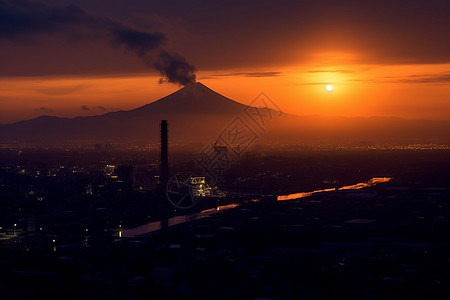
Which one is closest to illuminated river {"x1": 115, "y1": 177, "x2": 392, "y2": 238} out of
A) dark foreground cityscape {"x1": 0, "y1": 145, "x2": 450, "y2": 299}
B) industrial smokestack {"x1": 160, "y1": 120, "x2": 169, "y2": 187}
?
dark foreground cityscape {"x1": 0, "y1": 145, "x2": 450, "y2": 299}

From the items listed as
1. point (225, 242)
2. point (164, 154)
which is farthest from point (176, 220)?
point (164, 154)

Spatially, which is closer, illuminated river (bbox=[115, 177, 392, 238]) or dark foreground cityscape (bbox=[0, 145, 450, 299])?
dark foreground cityscape (bbox=[0, 145, 450, 299])

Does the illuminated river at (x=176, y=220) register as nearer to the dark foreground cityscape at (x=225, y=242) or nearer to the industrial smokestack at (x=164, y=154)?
the dark foreground cityscape at (x=225, y=242)

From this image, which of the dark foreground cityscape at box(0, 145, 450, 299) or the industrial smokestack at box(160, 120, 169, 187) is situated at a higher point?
the industrial smokestack at box(160, 120, 169, 187)

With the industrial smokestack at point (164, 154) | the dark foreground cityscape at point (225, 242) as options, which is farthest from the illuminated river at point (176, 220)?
the industrial smokestack at point (164, 154)

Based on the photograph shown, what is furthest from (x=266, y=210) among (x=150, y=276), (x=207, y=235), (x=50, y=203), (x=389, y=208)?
(x=150, y=276)

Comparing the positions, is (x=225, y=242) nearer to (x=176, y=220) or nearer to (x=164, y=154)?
(x=176, y=220)

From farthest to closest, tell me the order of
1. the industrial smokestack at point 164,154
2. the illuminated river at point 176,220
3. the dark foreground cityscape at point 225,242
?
the industrial smokestack at point 164,154
the illuminated river at point 176,220
the dark foreground cityscape at point 225,242

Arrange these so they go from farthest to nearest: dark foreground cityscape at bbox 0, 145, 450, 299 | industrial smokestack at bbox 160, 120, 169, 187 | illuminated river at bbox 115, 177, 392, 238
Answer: industrial smokestack at bbox 160, 120, 169, 187, illuminated river at bbox 115, 177, 392, 238, dark foreground cityscape at bbox 0, 145, 450, 299

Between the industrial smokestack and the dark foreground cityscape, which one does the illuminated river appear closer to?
the dark foreground cityscape
